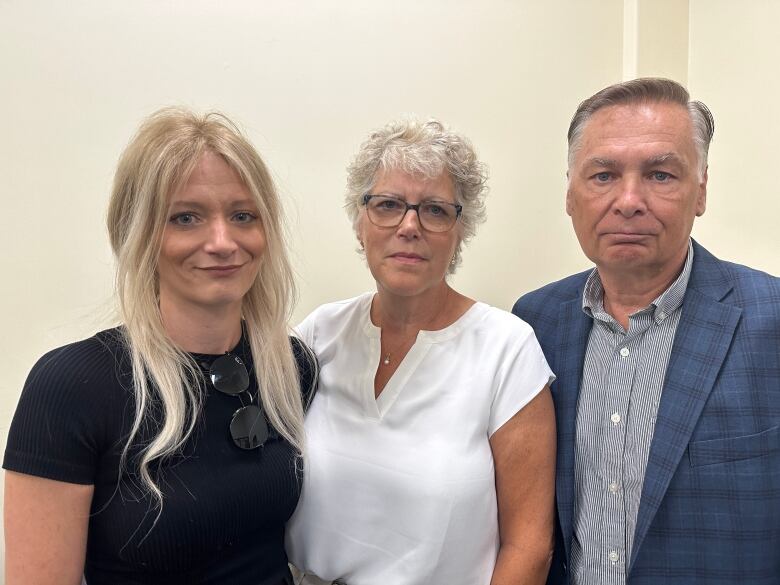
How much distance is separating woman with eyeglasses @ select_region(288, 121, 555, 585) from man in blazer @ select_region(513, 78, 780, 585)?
0.11m

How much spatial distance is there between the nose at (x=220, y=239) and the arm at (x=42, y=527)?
501 mm

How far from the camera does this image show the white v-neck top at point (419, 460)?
1.40m

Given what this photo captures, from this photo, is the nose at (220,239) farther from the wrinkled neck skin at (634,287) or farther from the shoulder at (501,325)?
the wrinkled neck skin at (634,287)

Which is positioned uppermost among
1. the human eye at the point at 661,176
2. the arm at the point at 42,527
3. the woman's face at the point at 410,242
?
the human eye at the point at 661,176

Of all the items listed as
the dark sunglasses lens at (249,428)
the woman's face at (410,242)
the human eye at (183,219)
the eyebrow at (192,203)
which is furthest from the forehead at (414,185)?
the dark sunglasses lens at (249,428)

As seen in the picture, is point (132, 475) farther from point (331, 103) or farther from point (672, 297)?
point (331, 103)

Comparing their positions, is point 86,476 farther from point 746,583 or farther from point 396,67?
point 396,67

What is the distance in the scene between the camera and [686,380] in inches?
53.9

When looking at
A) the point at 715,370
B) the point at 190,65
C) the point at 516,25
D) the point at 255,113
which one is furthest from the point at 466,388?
the point at 516,25

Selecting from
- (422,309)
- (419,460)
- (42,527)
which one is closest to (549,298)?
(422,309)

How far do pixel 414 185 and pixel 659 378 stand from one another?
2.34ft

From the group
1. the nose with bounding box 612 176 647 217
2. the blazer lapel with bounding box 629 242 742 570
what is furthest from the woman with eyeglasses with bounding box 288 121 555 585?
the nose with bounding box 612 176 647 217

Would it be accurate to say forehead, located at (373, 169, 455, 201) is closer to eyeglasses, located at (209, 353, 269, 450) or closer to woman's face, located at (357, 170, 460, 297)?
woman's face, located at (357, 170, 460, 297)

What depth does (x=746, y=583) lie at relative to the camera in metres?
1.32
